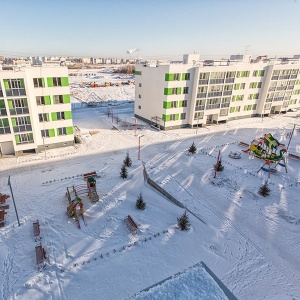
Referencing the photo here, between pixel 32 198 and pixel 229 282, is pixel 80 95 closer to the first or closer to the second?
pixel 32 198

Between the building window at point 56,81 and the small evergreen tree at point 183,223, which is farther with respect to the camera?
the building window at point 56,81

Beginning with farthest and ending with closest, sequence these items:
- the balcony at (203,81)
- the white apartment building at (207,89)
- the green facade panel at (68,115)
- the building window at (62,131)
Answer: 1. the balcony at (203,81)
2. the white apartment building at (207,89)
3. the building window at (62,131)
4. the green facade panel at (68,115)

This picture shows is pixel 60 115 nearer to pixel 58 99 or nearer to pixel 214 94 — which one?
pixel 58 99

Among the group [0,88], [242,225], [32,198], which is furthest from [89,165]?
[242,225]

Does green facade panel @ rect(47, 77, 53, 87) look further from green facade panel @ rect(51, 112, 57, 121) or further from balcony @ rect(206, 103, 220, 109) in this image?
balcony @ rect(206, 103, 220, 109)

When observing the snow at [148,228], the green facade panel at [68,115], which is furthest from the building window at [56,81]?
the snow at [148,228]

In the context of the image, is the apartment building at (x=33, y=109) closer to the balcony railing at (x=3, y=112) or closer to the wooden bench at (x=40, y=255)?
the balcony railing at (x=3, y=112)
